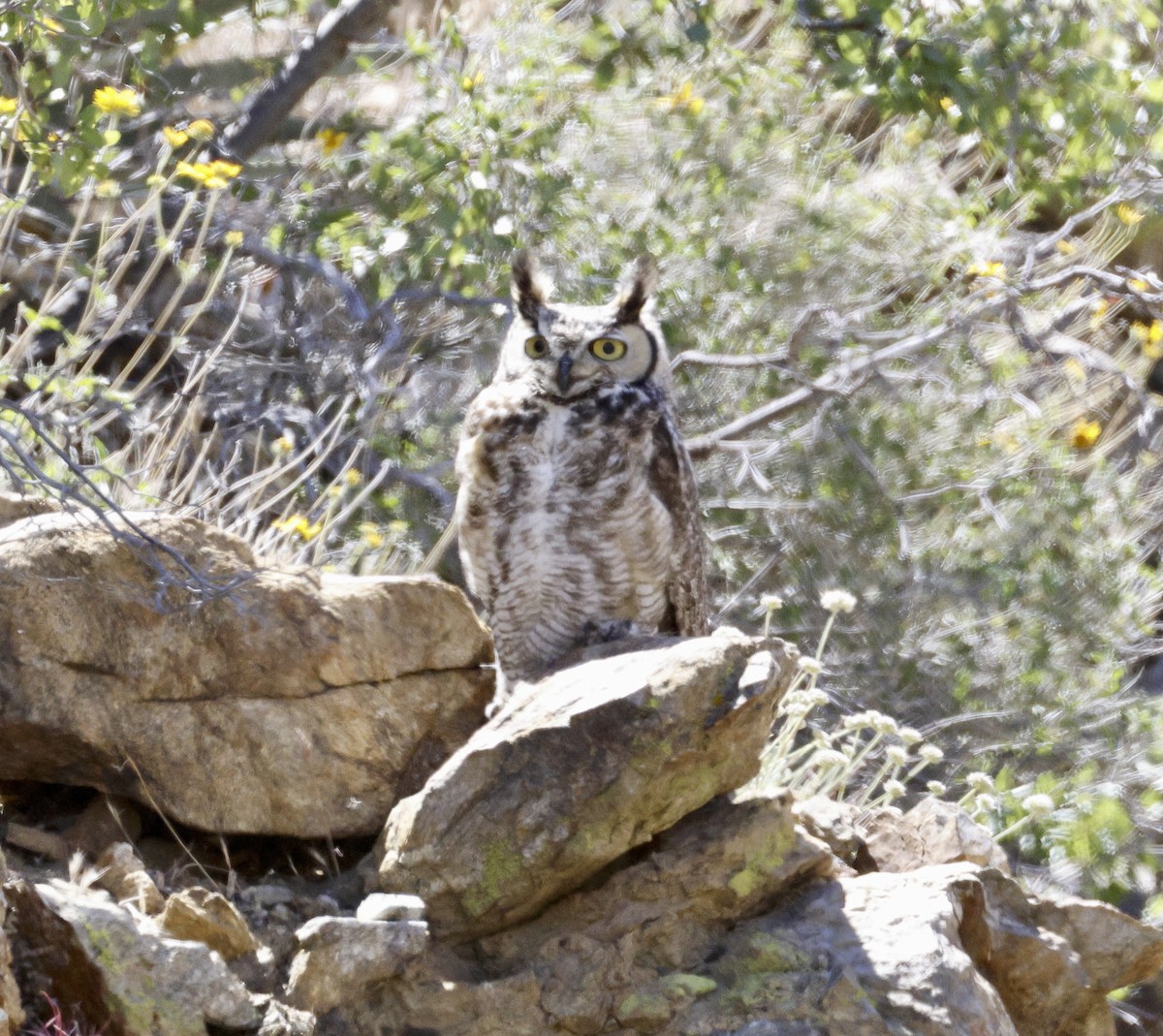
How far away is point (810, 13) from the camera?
407 centimetres

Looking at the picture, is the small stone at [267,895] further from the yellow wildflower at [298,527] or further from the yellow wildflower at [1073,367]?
the yellow wildflower at [1073,367]

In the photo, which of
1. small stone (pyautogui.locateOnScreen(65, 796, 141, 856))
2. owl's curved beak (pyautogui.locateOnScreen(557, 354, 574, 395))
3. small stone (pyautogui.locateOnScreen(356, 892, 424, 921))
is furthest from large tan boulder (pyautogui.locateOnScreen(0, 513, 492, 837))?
owl's curved beak (pyautogui.locateOnScreen(557, 354, 574, 395))

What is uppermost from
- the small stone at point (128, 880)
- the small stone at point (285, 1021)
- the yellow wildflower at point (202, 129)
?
the yellow wildflower at point (202, 129)

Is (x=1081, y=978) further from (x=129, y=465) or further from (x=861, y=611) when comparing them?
(x=129, y=465)

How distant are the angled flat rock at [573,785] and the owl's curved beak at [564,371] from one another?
101 cm

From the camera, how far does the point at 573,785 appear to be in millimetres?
2721

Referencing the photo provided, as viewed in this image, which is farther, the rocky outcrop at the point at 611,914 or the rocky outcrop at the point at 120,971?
the rocky outcrop at the point at 611,914

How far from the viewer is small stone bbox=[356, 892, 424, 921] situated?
102 inches

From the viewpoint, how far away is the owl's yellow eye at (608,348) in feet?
12.1

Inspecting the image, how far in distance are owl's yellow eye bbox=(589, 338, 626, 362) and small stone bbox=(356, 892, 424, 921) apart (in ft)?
5.22

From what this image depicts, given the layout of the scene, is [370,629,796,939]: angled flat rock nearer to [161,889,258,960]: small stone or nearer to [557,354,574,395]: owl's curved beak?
[161,889,258,960]: small stone

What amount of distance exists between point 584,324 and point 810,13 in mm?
1222

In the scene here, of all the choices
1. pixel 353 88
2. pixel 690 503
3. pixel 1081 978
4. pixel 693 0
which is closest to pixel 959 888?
pixel 1081 978

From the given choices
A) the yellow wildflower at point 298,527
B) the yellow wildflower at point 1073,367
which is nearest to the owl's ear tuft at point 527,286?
the yellow wildflower at point 298,527
